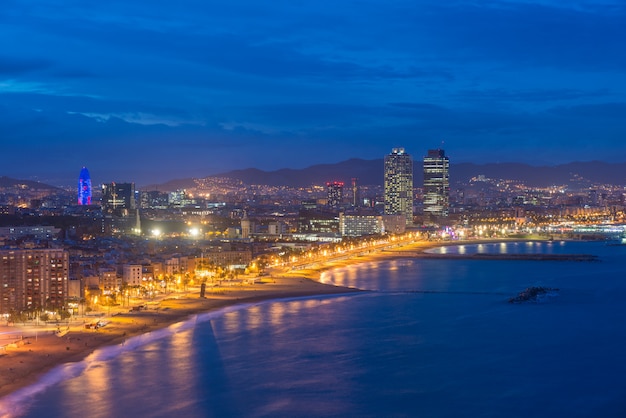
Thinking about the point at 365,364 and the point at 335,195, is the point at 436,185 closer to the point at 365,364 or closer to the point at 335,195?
the point at 335,195

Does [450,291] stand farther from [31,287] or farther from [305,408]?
[305,408]

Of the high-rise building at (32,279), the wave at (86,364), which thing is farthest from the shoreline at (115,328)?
the high-rise building at (32,279)

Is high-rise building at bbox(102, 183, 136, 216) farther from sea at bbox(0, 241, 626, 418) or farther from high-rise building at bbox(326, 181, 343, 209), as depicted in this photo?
sea at bbox(0, 241, 626, 418)

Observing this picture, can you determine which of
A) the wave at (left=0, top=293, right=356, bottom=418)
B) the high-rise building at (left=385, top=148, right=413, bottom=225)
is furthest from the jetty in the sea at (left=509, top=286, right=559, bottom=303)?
the high-rise building at (left=385, top=148, right=413, bottom=225)

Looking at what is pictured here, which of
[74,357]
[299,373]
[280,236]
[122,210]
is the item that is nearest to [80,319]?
[74,357]

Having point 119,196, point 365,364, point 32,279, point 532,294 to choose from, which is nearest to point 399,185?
point 119,196

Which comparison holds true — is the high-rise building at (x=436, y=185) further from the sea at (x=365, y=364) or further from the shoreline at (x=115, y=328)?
the sea at (x=365, y=364)
